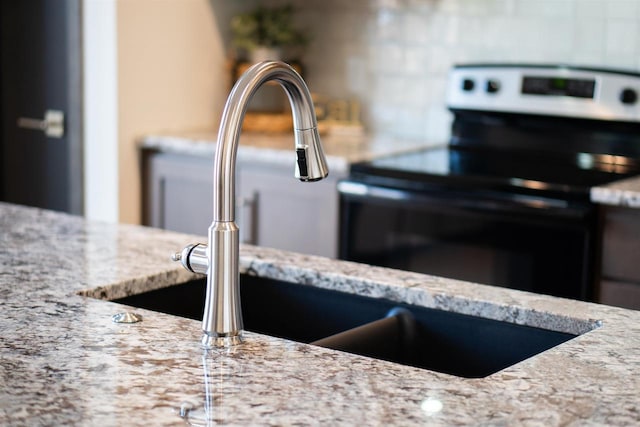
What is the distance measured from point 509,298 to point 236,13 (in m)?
2.69

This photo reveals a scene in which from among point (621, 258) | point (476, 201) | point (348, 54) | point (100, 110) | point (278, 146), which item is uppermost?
point (348, 54)

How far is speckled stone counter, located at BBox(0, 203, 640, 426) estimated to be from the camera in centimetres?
115

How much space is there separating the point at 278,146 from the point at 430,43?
786 mm

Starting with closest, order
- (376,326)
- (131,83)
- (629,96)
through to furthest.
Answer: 1. (376,326)
2. (629,96)
3. (131,83)

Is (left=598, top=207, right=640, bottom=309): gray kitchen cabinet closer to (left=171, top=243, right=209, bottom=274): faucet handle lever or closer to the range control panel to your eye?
the range control panel

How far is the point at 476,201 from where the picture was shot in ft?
9.78

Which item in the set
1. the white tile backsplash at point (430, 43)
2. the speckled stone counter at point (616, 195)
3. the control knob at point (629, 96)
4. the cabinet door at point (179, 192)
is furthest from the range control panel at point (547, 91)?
the cabinet door at point (179, 192)

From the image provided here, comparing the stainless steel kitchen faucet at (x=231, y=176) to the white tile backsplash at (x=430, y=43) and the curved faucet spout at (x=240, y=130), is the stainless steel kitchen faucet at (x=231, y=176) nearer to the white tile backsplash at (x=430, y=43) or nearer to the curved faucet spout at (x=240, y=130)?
the curved faucet spout at (x=240, y=130)

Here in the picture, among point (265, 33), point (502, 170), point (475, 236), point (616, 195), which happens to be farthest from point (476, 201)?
point (265, 33)

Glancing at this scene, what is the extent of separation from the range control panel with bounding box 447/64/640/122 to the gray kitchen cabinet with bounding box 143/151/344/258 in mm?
663

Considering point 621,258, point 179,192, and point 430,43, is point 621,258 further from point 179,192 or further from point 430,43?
point 179,192

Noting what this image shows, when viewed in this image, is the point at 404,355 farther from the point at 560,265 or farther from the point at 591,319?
the point at 560,265

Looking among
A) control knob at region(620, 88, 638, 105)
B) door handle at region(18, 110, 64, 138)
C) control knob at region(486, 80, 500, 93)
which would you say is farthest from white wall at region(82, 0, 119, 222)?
control knob at region(620, 88, 638, 105)

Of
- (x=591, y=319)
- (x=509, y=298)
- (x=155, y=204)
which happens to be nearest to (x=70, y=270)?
(x=509, y=298)
